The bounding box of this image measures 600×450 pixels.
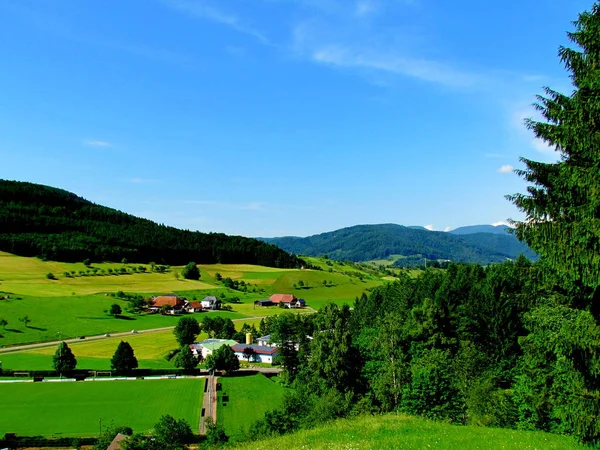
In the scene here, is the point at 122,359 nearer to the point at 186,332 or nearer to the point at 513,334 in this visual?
the point at 186,332

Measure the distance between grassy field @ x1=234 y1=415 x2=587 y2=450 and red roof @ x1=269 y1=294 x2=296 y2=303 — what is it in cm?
11063

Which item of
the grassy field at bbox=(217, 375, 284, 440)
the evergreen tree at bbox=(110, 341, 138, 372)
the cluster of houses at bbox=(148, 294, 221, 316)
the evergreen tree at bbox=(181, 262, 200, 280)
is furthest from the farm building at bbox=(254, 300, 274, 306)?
the evergreen tree at bbox=(110, 341, 138, 372)

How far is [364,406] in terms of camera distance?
34.7 meters

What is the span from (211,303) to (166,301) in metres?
11.8

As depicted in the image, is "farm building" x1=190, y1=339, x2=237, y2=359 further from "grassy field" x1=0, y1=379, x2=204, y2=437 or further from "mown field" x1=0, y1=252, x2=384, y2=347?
"mown field" x1=0, y1=252, x2=384, y2=347

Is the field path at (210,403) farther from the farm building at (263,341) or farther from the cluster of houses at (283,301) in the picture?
the cluster of houses at (283,301)

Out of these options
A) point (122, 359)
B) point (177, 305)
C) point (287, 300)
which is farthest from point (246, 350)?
point (287, 300)

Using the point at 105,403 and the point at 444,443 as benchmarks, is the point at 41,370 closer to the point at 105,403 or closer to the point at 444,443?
the point at 105,403

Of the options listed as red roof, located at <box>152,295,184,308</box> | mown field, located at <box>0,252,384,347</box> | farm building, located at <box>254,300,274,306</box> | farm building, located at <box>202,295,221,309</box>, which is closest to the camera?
mown field, located at <box>0,252,384,347</box>

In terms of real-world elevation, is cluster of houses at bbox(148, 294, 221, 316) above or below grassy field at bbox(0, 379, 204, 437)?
above

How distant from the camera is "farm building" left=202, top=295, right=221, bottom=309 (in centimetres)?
11719

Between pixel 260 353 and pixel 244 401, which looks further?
pixel 260 353

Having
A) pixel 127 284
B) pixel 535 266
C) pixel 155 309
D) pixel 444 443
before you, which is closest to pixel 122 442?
pixel 444 443

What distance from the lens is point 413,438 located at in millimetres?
14344
